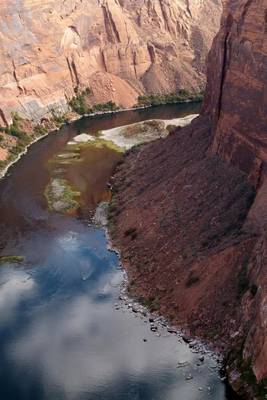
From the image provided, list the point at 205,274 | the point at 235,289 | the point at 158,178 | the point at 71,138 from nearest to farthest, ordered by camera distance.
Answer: the point at 235,289 < the point at 205,274 < the point at 158,178 < the point at 71,138

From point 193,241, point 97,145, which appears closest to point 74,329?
point 193,241

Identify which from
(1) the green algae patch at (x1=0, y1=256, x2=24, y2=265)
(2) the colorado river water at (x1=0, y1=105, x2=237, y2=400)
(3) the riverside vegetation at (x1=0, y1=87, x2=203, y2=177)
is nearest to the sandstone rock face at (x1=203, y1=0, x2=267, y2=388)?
(2) the colorado river water at (x1=0, y1=105, x2=237, y2=400)

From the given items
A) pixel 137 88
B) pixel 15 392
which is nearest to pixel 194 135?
pixel 15 392

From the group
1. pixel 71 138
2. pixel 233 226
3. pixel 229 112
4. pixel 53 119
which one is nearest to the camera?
pixel 233 226

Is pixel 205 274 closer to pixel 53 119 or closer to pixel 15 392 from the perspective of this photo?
pixel 15 392

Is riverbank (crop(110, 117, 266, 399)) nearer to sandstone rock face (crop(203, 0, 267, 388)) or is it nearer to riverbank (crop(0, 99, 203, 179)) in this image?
sandstone rock face (crop(203, 0, 267, 388))

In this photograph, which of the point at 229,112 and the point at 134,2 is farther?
the point at 134,2

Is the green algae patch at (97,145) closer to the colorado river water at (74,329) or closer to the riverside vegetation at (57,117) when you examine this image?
the riverside vegetation at (57,117)
